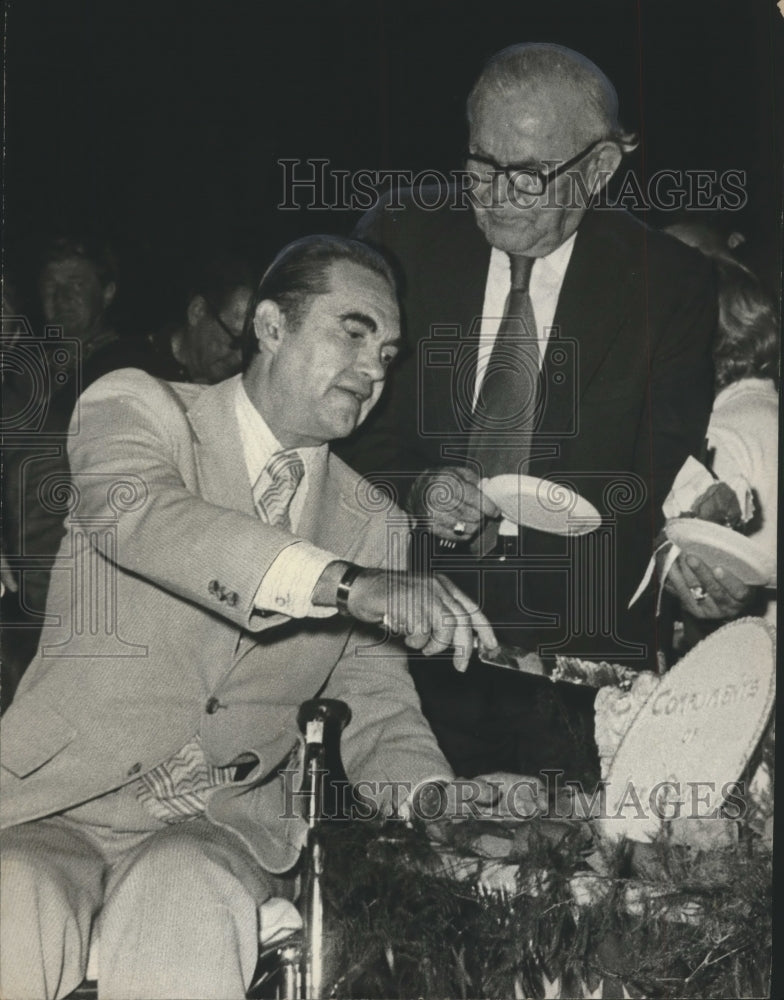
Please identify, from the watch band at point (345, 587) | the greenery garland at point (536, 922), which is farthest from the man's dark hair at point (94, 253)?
the greenery garland at point (536, 922)

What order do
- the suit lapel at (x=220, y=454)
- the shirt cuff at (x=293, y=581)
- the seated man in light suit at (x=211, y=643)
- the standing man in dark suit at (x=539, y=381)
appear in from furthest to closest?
the standing man in dark suit at (x=539, y=381), the suit lapel at (x=220, y=454), the shirt cuff at (x=293, y=581), the seated man in light suit at (x=211, y=643)

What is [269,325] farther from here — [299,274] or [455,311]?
[455,311]

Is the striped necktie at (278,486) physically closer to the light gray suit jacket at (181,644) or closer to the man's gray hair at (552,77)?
the light gray suit jacket at (181,644)

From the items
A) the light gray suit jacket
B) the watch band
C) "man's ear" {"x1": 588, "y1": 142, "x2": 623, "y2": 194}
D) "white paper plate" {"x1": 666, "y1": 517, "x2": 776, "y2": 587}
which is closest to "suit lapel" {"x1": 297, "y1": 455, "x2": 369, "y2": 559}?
the light gray suit jacket

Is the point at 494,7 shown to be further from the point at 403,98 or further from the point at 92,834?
the point at 92,834

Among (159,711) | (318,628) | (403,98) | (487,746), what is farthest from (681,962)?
(403,98)

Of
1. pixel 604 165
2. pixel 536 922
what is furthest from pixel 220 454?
pixel 536 922

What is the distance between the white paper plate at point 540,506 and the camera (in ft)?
12.3

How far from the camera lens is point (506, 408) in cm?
377

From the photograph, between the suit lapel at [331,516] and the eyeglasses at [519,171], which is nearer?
the suit lapel at [331,516]

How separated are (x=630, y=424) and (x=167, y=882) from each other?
1.78m

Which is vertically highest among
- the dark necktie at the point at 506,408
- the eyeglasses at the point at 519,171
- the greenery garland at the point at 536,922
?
the eyeglasses at the point at 519,171

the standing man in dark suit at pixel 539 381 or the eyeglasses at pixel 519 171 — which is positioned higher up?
the eyeglasses at pixel 519 171

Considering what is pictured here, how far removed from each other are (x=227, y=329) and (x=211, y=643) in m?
0.87
